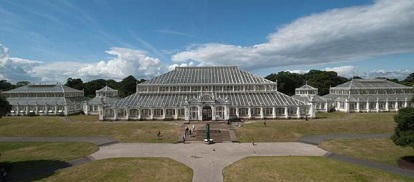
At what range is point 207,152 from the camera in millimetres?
36438

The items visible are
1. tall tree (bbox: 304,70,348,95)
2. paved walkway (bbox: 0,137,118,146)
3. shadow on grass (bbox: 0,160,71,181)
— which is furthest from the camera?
tall tree (bbox: 304,70,348,95)

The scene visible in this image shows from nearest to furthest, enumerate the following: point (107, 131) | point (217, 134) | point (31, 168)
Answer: point (31, 168) → point (217, 134) → point (107, 131)

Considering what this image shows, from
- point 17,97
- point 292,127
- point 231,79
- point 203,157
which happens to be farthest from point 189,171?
point 17,97

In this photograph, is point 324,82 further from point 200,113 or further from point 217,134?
point 217,134

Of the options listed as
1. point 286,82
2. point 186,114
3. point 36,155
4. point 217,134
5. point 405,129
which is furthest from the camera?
point 286,82

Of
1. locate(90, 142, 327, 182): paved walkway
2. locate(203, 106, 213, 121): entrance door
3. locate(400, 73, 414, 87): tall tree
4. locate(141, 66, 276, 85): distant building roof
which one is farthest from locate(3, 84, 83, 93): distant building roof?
locate(400, 73, 414, 87): tall tree

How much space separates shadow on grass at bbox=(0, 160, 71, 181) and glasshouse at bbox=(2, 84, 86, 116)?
159ft

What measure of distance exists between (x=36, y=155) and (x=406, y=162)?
41.7 m

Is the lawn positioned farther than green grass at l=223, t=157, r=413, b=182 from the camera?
Yes

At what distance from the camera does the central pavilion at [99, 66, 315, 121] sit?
6081 centimetres

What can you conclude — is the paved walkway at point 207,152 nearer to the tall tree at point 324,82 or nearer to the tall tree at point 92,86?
the tall tree at point 324,82

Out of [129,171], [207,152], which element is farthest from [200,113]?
[129,171]

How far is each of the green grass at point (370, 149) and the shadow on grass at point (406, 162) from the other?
466mm

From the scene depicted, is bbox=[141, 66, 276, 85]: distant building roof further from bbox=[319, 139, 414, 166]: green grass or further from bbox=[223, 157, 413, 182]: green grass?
bbox=[223, 157, 413, 182]: green grass
